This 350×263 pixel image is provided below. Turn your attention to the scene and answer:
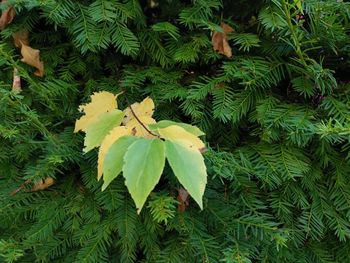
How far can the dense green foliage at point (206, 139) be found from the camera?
86 centimetres

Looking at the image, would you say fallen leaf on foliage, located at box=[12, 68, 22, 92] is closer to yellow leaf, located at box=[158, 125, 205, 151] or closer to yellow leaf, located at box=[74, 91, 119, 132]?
yellow leaf, located at box=[74, 91, 119, 132]

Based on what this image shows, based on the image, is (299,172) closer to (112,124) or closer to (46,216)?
(112,124)

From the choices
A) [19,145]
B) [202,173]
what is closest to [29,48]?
[19,145]

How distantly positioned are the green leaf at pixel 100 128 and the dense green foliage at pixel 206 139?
12cm

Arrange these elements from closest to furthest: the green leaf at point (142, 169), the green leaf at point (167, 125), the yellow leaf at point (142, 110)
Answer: the green leaf at point (142, 169), the green leaf at point (167, 125), the yellow leaf at point (142, 110)

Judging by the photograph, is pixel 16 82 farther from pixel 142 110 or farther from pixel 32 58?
pixel 142 110

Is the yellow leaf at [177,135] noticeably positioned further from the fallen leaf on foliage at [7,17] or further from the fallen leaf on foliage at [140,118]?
the fallen leaf on foliage at [7,17]

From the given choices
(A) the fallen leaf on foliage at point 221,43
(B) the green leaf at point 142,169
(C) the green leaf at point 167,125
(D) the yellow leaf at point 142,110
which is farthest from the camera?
(A) the fallen leaf on foliage at point 221,43

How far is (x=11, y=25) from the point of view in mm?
975

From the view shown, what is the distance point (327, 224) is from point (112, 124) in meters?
0.53

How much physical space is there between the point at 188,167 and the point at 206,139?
349mm

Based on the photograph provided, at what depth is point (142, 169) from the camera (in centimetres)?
58

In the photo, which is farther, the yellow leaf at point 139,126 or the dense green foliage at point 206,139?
the dense green foliage at point 206,139

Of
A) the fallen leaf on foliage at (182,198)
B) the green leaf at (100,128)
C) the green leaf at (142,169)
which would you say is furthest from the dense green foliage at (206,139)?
the green leaf at (142,169)
